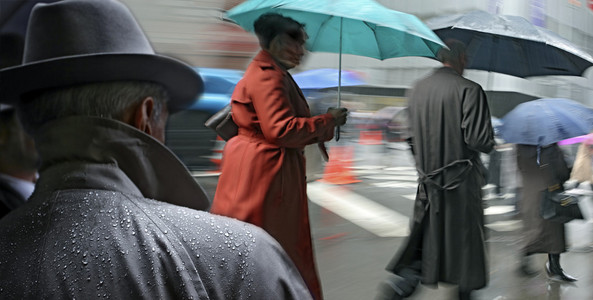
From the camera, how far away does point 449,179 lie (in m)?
2.39

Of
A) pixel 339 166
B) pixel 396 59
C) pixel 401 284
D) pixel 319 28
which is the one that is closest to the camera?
pixel 319 28

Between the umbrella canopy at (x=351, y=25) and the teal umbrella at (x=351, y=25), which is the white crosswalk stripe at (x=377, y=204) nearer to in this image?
the teal umbrella at (x=351, y=25)

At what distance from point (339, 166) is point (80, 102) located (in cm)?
148

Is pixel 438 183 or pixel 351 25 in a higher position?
pixel 351 25

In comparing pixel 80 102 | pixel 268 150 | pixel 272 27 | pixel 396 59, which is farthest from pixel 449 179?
pixel 80 102

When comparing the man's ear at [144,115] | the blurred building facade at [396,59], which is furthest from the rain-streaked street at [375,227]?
the man's ear at [144,115]

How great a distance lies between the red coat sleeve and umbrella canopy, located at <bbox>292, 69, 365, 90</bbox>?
5.2 inches

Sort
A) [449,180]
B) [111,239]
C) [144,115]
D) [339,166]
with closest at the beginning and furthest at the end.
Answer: [111,239]
[144,115]
[339,166]
[449,180]

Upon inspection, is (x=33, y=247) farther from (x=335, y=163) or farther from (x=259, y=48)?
(x=335, y=163)

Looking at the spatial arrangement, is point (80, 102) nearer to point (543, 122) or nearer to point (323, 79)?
point (323, 79)

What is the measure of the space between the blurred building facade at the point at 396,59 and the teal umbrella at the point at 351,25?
1.7 inches

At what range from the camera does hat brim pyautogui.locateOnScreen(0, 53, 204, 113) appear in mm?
902

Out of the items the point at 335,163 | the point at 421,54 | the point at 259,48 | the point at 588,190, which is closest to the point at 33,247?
the point at 259,48

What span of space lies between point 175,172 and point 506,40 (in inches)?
73.0
